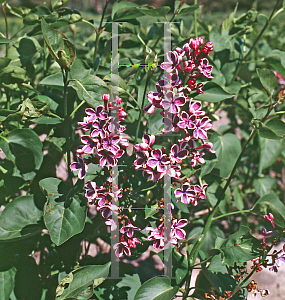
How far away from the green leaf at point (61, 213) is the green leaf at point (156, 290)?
27cm

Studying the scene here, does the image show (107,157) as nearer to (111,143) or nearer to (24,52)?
(111,143)

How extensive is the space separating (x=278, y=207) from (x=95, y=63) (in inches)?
29.5

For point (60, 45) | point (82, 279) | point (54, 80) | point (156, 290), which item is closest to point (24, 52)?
point (54, 80)

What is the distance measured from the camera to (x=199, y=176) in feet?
3.43

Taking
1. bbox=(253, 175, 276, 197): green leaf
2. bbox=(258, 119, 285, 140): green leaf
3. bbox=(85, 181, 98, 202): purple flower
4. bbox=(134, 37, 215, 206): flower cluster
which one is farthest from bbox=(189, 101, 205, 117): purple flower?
bbox=(253, 175, 276, 197): green leaf

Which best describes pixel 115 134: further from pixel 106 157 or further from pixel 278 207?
pixel 278 207

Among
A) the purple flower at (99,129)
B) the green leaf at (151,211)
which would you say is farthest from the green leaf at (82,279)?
the purple flower at (99,129)

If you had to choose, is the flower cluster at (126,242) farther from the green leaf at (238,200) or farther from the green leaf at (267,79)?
the green leaf at (238,200)

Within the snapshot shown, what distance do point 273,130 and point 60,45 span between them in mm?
639

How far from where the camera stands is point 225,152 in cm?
121

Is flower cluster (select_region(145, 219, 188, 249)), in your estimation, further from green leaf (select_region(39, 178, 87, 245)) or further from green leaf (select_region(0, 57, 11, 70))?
green leaf (select_region(0, 57, 11, 70))

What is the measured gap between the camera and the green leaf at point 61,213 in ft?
2.86

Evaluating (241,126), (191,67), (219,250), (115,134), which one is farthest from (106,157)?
(241,126)

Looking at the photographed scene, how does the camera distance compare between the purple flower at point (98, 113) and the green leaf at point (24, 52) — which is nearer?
the purple flower at point (98, 113)
